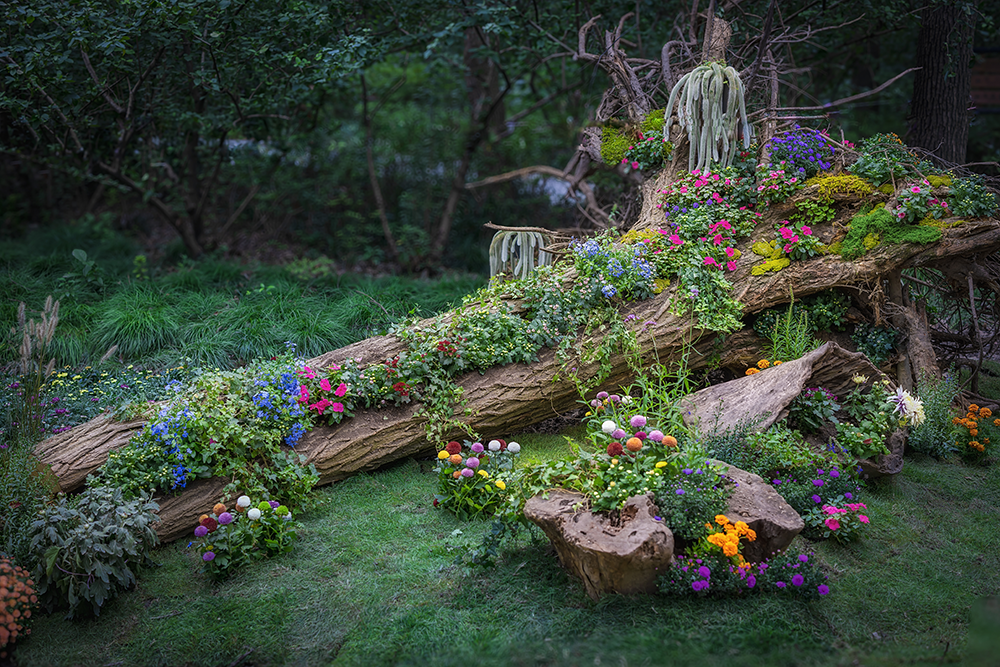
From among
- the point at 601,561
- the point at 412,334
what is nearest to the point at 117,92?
the point at 412,334

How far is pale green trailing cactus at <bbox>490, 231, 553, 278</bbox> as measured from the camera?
6004 mm

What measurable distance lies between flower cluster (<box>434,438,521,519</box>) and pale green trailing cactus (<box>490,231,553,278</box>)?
224 cm

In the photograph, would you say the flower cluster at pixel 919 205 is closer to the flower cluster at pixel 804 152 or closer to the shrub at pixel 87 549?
the flower cluster at pixel 804 152

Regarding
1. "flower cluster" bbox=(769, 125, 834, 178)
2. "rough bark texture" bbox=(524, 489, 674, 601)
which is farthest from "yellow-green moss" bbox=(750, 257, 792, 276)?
"rough bark texture" bbox=(524, 489, 674, 601)

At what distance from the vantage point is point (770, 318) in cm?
513

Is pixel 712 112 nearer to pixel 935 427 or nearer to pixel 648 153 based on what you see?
pixel 648 153

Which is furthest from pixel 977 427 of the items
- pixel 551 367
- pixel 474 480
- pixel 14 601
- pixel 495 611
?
pixel 14 601

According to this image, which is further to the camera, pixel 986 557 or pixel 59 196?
pixel 59 196

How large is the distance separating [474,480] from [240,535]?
4.39 ft

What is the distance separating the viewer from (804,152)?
5230 millimetres

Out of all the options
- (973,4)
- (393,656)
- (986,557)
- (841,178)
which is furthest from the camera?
(973,4)

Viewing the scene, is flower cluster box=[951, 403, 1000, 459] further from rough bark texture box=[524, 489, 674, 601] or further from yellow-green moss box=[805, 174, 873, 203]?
rough bark texture box=[524, 489, 674, 601]

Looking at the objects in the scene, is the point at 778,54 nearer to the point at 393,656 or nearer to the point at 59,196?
the point at 393,656

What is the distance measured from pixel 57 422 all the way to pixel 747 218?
5308mm
